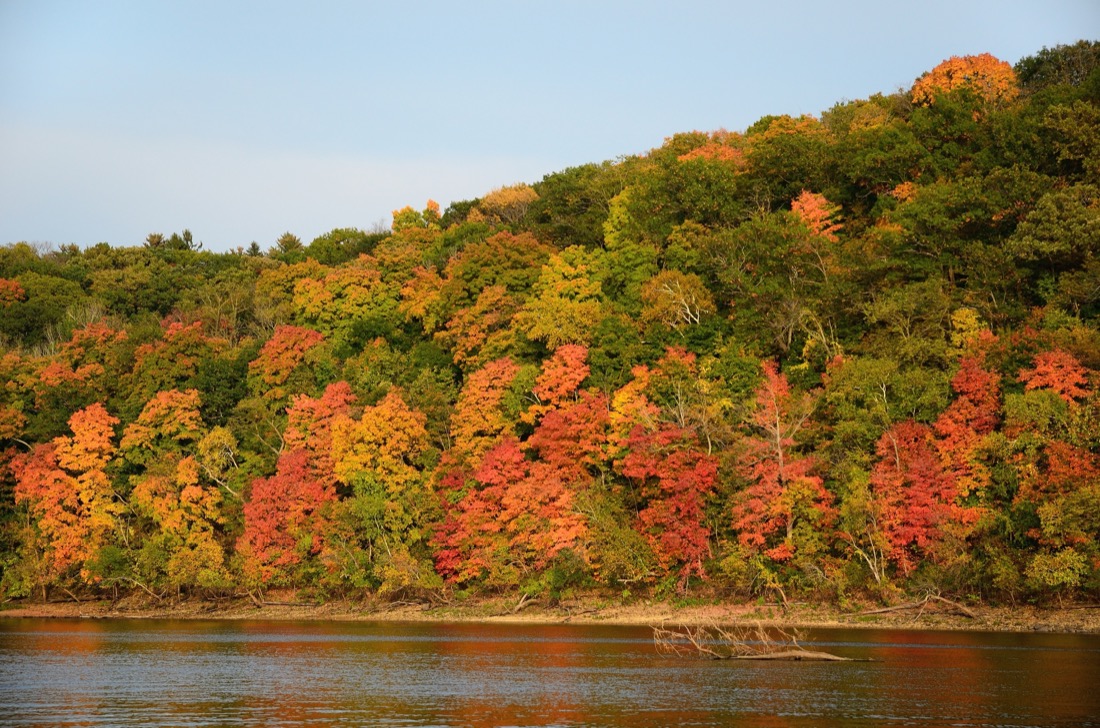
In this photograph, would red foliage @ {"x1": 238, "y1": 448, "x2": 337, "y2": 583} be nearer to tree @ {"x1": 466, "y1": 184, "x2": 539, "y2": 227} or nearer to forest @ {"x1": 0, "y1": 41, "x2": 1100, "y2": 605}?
forest @ {"x1": 0, "y1": 41, "x2": 1100, "y2": 605}

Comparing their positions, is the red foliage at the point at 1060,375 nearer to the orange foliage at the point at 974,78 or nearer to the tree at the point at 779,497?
the tree at the point at 779,497

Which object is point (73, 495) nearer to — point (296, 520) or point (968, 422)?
point (296, 520)


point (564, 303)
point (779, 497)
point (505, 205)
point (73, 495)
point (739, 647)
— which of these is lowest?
point (739, 647)

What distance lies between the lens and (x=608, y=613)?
2260 inches

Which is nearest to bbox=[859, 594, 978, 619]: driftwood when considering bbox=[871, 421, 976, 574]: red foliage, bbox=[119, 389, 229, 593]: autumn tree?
bbox=[871, 421, 976, 574]: red foliage

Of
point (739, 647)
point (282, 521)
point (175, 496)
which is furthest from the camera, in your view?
point (175, 496)

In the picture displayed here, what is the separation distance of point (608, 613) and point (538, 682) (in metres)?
23.4

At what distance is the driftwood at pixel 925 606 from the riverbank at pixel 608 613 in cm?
8

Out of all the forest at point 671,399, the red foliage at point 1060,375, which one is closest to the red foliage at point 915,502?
the forest at point 671,399

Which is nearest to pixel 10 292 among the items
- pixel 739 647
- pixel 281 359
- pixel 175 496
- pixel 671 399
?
pixel 281 359

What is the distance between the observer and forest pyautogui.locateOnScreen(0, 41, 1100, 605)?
49.6m

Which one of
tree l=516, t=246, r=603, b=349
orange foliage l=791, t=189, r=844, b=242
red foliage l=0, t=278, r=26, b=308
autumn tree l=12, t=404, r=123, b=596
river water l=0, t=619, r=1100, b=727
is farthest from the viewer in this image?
red foliage l=0, t=278, r=26, b=308

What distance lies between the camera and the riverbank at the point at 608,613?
47247 mm

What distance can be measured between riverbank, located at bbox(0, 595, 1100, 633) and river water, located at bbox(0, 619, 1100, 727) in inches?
72.8
